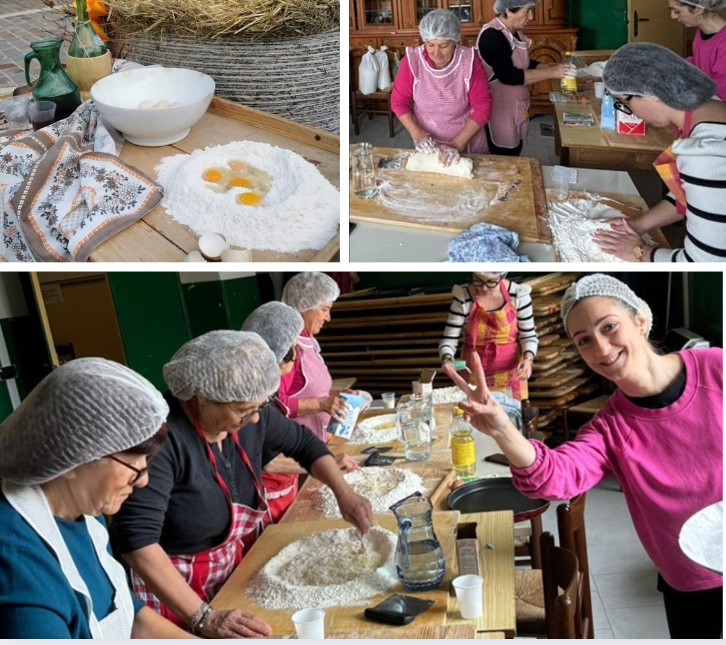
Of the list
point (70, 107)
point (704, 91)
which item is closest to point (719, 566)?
point (704, 91)

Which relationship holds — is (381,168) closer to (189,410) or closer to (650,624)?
(189,410)

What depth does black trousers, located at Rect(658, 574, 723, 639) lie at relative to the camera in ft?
6.21

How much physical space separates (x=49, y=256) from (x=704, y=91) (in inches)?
61.8

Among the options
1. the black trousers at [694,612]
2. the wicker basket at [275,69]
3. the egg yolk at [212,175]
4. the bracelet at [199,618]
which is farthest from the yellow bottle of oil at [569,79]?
the bracelet at [199,618]

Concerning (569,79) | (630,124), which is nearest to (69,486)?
(569,79)

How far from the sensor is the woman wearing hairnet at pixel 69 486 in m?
1.32

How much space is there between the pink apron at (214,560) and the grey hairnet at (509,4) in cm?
135

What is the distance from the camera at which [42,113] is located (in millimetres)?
2447

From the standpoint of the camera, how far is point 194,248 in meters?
2.05

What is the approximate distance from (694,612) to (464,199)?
4.12 feet

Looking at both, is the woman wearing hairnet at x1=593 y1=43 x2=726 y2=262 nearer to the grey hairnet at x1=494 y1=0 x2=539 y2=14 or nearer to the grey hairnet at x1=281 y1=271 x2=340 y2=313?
the grey hairnet at x1=494 y1=0 x2=539 y2=14

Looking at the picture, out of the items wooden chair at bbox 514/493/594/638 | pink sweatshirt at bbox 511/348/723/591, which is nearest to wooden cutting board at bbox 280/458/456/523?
wooden chair at bbox 514/493/594/638

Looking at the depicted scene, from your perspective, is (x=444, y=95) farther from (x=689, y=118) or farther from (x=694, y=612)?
(x=694, y=612)

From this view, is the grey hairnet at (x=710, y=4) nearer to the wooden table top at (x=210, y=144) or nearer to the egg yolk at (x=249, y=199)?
the wooden table top at (x=210, y=144)
